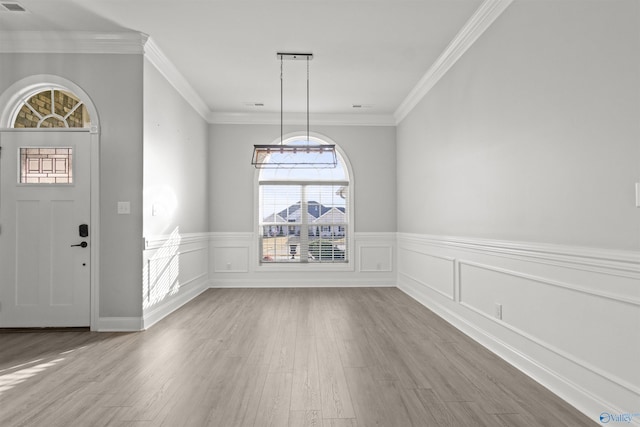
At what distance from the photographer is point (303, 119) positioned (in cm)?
695

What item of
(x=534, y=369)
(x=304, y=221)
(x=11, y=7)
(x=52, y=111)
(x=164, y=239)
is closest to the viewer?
(x=534, y=369)

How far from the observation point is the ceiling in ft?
11.6

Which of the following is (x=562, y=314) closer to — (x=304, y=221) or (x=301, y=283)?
(x=301, y=283)

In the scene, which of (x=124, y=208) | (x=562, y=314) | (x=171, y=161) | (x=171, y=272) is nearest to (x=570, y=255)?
(x=562, y=314)

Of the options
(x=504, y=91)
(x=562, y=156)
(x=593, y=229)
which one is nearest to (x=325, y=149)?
(x=504, y=91)

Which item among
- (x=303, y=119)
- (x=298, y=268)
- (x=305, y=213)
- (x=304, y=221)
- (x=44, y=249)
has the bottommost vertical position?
(x=298, y=268)

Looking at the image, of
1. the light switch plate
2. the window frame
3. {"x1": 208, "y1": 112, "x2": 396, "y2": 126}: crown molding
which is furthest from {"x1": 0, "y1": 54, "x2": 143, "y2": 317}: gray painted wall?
the window frame

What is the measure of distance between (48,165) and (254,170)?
10.8 feet

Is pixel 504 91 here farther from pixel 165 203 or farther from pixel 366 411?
pixel 165 203

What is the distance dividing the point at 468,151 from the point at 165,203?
3.55 metres

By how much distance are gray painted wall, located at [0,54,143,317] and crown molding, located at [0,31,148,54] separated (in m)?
0.06

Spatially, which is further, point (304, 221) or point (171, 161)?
point (304, 221)
